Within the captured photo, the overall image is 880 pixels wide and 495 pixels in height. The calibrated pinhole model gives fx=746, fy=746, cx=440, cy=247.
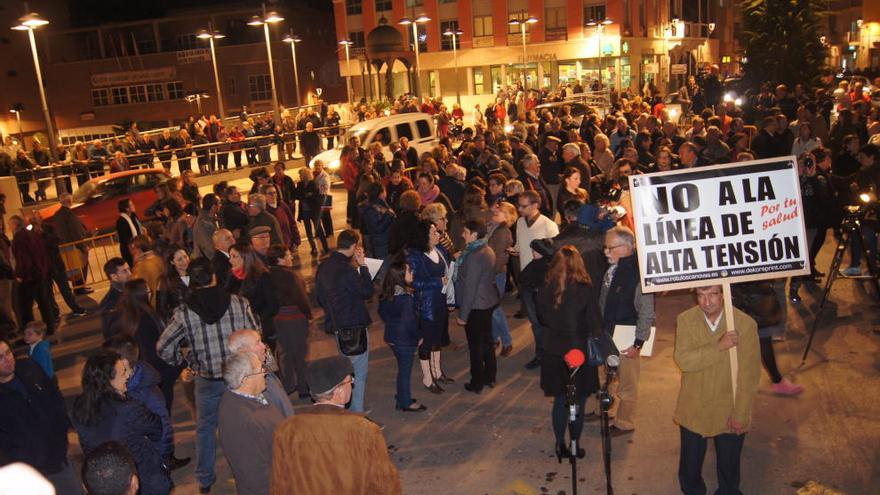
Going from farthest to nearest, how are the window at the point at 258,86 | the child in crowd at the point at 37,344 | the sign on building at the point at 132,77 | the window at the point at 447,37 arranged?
the sign on building at the point at 132,77
the window at the point at 258,86
the window at the point at 447,37
the child in crowd at the point at 37,344

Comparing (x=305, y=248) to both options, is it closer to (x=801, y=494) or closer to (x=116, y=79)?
(x=801, y=494)

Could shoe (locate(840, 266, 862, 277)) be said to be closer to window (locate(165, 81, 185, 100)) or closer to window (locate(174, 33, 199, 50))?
window (locate(165, 81, 185, 100))

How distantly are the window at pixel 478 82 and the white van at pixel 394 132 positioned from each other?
106ft

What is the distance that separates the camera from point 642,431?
6645 mm

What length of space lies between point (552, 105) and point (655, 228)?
2370 cm

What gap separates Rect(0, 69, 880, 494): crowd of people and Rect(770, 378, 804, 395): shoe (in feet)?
0.04

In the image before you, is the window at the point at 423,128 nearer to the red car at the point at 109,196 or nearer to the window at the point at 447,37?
the red car at the point at 109,196

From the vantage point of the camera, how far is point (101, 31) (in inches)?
2452

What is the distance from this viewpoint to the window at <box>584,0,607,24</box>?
1924 inches

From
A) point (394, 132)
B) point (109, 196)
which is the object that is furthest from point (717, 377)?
point (394, 132)

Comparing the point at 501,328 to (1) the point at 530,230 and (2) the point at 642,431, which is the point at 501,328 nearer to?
(1) the point at 530,230

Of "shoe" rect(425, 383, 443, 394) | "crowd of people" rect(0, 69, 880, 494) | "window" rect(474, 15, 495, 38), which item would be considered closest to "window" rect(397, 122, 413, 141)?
"crowd of people" rect(0, 69, 880, 494)

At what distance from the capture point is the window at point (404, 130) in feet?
73.5

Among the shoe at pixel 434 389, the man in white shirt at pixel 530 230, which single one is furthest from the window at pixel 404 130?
the shoe at pixel 434 389
